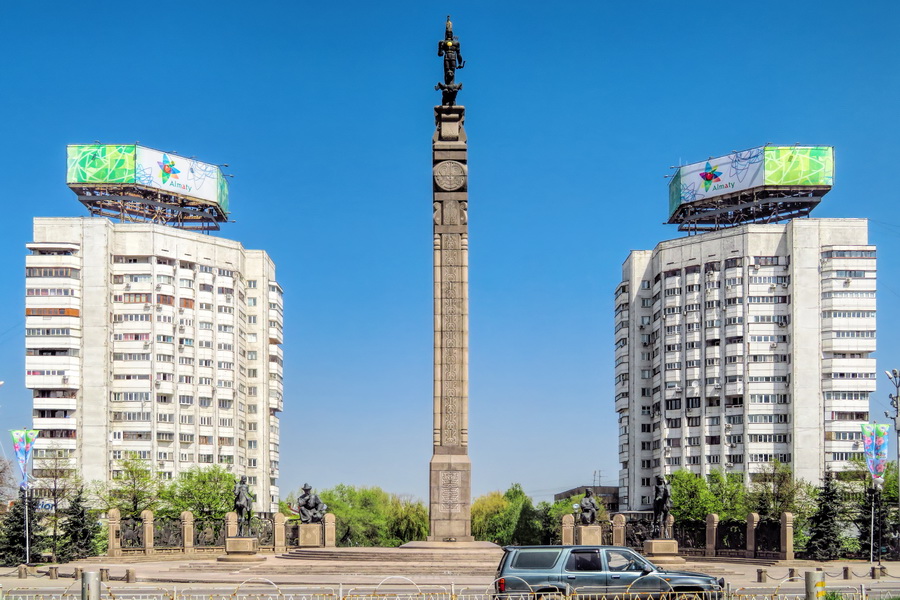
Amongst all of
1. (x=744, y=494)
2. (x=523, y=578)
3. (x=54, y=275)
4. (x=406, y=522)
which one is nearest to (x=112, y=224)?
(x=54, y=275)

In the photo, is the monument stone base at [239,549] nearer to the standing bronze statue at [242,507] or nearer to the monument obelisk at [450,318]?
the standing bronze statue at [242,507]

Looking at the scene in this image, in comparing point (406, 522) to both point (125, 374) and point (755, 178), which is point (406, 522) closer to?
point (125, 374)

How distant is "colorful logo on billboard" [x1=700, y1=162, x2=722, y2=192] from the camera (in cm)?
9512

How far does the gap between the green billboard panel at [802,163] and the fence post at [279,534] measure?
2250 inches

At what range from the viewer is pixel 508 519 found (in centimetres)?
10931

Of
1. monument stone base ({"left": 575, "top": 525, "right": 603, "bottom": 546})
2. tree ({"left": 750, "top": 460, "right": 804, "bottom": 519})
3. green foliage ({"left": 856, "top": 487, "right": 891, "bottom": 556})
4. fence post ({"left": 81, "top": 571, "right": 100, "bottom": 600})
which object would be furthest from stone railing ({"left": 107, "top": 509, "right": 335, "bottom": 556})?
fence post ({"left": 81, "top": 571, "right": 100, "bottom": 600})

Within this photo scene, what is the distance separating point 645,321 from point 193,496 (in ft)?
154

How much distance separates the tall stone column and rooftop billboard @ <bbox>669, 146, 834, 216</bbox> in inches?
2241

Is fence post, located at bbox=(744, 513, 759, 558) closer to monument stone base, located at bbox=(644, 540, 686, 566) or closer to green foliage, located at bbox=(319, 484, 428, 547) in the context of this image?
monument stone base, located at bbox=(644, 540, 686, 566)

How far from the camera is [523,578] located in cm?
2208

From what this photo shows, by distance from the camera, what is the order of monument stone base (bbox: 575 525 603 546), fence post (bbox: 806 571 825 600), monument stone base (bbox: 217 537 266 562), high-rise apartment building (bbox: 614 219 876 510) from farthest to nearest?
high-rise apartment building (bbox: 614 219 876 510) → monument stone base (bbox: 575 525 603 546) → monument stone base (bbox: 217 537 266 562) → fence post (bbox: 806 571 825 600)

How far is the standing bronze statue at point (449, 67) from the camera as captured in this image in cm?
4116

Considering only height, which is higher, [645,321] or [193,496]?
[645,321]

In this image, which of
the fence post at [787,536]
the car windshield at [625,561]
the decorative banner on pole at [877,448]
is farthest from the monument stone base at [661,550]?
the decorative banner on pole at [877,448]
